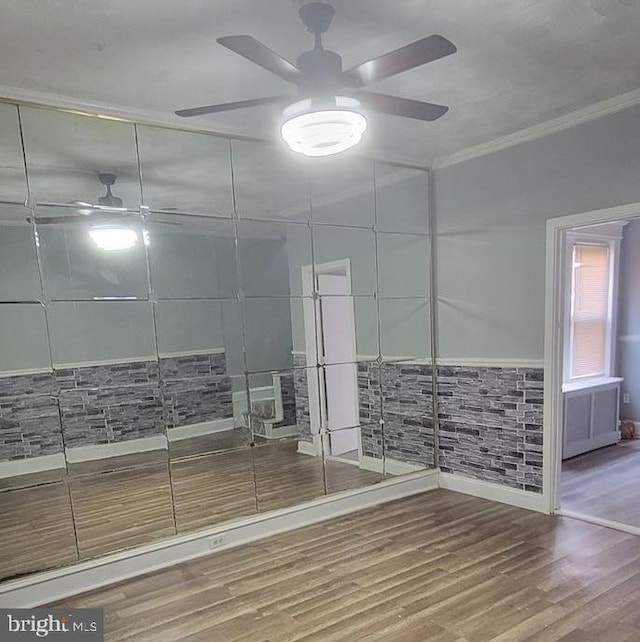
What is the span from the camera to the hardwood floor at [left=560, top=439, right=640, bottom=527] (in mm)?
3619

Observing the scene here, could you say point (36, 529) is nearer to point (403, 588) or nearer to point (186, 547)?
point (186, 547)

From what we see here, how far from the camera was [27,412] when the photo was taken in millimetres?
4043


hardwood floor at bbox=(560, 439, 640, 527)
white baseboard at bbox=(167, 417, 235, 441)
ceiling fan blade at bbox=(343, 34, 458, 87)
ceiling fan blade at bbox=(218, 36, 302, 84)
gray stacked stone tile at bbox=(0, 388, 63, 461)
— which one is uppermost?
ceiling fan blade at bbox=(218, 36, 302, 84)

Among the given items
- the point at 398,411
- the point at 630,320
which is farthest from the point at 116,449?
the point at 630,320

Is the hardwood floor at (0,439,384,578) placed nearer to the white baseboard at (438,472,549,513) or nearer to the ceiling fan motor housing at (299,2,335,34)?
the white baseboard at (438,472,549,513)

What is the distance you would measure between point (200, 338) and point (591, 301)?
4.35 metres

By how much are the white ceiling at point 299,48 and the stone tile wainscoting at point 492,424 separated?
1.89 m

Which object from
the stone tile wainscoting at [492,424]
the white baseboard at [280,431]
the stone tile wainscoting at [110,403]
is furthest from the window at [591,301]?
the stone tile wainscoting at [110,403]

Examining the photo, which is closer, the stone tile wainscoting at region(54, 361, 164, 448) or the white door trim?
the white door trim

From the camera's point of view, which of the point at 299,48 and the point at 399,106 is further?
the point at 299,48

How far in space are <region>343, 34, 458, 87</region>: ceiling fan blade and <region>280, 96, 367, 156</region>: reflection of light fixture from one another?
0.32 ft

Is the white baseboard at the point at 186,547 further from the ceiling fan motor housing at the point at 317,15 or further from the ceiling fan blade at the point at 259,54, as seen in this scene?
the ceiling fan motor housing at the point at 317,15

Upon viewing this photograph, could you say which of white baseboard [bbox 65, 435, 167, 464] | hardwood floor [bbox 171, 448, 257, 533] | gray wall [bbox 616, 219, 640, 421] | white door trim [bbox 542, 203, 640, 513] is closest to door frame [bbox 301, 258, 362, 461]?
hardwood floor [bbox 171, 448, 257, 533]

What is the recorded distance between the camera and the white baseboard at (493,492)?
3.61 metres
